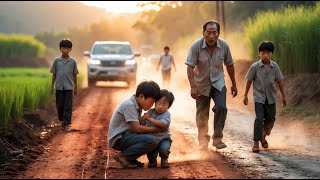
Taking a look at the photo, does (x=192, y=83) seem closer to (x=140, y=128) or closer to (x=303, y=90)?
(x=140, y=128)

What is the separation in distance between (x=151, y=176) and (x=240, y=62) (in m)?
19.5

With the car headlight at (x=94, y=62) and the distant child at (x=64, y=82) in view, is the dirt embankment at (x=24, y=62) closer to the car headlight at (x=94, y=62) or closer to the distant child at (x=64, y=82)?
the car headlight at (x=94, y=62)

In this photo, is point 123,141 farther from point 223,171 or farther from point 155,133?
point 223,171

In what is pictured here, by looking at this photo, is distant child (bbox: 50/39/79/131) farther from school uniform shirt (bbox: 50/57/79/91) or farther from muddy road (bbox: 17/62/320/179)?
muddy road (bbox: 17/62/320/179)

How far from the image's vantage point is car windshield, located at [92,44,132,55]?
28.6 m

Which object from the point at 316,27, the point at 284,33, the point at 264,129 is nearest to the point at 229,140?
the point at 264,129

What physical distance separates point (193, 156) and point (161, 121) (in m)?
1.44

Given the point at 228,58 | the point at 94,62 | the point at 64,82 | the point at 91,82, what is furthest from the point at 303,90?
the point at 91,82

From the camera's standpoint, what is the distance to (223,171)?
27.0 ft

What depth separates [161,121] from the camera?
8.54 meters

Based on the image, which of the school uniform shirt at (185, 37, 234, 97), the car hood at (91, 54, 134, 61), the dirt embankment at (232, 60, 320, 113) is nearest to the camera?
the school uniform shirt at (185, 37, 234, 97)

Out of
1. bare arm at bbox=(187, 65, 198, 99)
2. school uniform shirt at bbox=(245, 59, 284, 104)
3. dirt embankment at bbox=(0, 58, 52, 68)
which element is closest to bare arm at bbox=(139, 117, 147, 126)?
bare arm at bbox=(187, 65, 198, 99)

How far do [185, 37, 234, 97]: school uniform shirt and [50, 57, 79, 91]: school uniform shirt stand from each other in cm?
393

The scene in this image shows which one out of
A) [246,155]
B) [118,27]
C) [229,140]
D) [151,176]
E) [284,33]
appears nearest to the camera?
[151,176]
